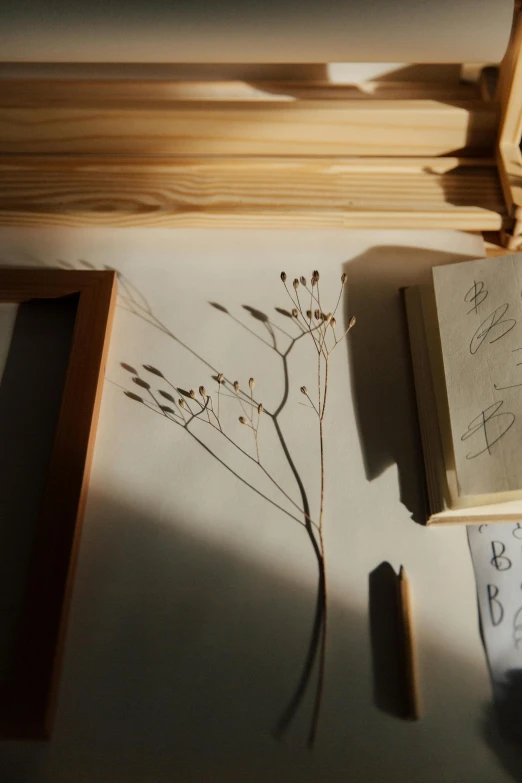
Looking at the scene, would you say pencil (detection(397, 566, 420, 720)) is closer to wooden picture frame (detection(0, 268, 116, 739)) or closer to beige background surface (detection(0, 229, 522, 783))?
beige background surface (detection(0, 229, 522, 783))

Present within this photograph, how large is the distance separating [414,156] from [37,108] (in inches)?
23.2

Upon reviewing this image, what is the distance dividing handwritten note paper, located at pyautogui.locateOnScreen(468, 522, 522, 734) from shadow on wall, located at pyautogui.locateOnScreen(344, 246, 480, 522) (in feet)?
0.28

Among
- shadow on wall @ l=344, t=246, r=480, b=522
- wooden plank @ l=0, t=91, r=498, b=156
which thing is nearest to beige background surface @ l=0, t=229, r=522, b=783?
shadow on wall @ l=344, t=246, r=480, b=522

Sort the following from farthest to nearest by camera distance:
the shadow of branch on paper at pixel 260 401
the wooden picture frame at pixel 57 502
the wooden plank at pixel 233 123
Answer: the wooden plank at pixel 233 123 < the shadow of branch on paper at pixel 260 401 < the wooden picture frame at pixel 57 502

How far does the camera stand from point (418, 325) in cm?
83

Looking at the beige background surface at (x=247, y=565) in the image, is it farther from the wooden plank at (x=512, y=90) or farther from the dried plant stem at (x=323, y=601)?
the wooden plank at (x=512, y=90)

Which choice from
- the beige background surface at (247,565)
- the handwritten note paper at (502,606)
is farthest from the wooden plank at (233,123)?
the handwritten note paper at (502,606)

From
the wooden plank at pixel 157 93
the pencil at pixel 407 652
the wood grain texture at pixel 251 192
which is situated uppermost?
the wooden plank at pixel 157 93

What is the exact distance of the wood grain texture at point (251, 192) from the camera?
89 cm

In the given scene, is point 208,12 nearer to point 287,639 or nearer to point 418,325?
point 418,325

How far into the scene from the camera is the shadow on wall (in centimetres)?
77

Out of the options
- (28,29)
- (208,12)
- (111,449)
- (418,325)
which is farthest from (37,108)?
(418,325)

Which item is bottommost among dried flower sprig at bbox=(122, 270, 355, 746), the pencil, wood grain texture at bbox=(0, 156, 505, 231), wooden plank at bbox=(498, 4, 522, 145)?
the pencil

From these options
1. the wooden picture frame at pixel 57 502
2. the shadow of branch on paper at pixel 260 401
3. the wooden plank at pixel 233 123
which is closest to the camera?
the wooden picture frame at pixel 57 502
